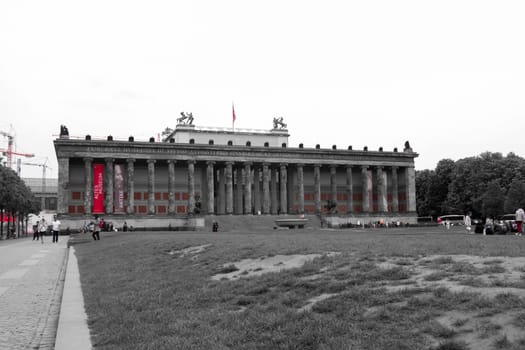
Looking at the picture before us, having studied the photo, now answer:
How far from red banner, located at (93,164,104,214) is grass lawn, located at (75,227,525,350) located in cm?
7421

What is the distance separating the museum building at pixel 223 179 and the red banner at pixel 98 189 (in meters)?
0.17

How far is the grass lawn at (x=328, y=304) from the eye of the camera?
28.7 ft

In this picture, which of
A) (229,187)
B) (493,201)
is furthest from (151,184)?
(493,201)

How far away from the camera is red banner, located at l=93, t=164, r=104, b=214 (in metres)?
90.6

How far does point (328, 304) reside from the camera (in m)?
11.2

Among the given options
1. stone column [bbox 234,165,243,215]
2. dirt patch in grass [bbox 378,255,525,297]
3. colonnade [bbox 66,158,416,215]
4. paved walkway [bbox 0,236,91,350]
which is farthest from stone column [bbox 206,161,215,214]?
dirt patch in grass [bbox 378,255,525,297]

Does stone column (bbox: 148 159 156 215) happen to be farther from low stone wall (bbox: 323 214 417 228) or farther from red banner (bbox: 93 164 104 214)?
low stone wall (bbox: 323 214 417 228)

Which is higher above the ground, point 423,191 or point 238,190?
point 238,190

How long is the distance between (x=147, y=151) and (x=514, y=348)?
9308cm

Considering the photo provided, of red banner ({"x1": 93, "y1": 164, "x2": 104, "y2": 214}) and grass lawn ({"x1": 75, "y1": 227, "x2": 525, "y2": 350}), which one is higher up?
red banner ({"x1": 93, "y1": 164, "x2": 104, "y2": 214})

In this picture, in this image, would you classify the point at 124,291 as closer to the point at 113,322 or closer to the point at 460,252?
the point at 113,322

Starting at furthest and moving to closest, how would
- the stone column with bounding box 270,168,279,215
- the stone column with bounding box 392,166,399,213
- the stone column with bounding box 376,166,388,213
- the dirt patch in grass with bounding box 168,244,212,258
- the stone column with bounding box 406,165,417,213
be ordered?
the stone column with bounding box 392,166,399,213
the stone column with bounding box 406,165,417,213
the stone column with bounding box 376,166,388,213
the stone column with bounding box 270,168,279,215
the dirt patch in grass with bounding box 168,244,212,258

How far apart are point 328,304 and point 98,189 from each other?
280 ft

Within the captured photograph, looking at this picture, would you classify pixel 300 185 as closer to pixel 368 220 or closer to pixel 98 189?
pixel 368 220
